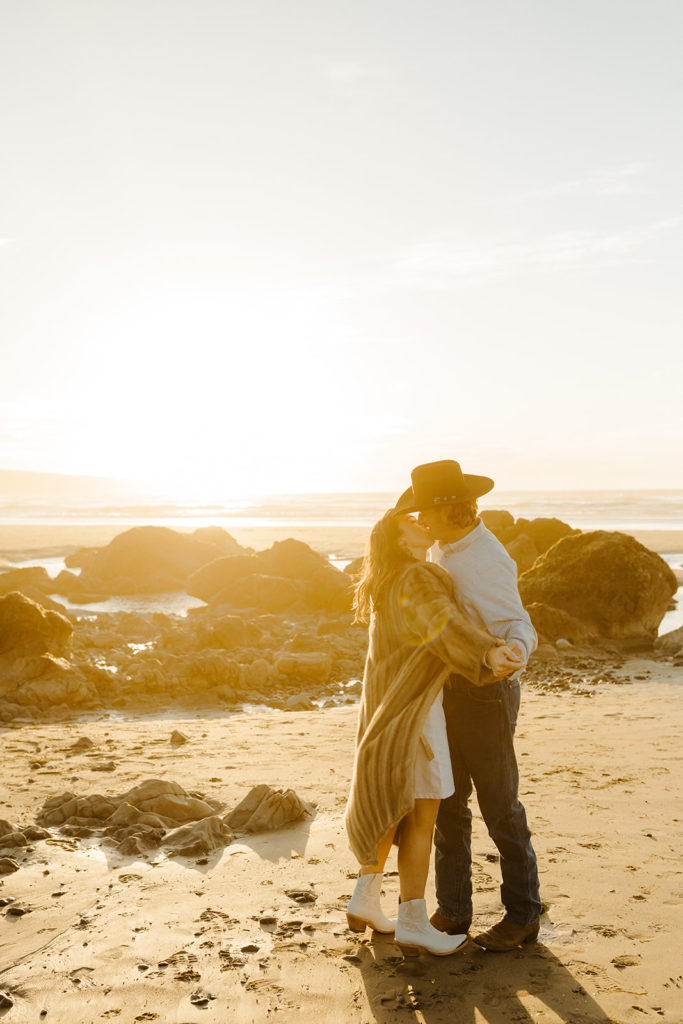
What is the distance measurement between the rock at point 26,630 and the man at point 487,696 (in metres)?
8.13

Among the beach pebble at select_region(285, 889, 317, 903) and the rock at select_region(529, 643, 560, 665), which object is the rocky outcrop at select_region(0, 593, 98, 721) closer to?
the beach pebble at select_region(285, 889, 317, 903)

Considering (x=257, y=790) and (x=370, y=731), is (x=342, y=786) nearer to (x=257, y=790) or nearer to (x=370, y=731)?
(x=257, y=790)

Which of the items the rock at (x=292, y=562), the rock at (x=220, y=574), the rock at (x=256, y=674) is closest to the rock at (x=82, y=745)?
the rock at (x=256, y=674)

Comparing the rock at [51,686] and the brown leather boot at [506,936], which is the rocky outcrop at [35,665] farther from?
the brown leather boot at [506,936]

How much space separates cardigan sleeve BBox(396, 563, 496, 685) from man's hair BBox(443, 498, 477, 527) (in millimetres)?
254

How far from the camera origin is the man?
387 cm

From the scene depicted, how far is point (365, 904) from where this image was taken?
3998 millimetres

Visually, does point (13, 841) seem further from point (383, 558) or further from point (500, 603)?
point (500, 603)

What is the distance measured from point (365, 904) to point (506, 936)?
2.15 feet

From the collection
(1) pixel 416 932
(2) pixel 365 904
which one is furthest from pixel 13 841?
(1) pixel 416 932

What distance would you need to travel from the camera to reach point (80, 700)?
10148mm

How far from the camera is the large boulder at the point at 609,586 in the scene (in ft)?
43.4

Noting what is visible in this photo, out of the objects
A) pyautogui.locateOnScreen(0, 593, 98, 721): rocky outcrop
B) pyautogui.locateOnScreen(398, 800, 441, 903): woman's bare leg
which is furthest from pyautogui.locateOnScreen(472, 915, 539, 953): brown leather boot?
pyautogui.locateOnScreen(0, 593, 98, 721): rocky outcrop

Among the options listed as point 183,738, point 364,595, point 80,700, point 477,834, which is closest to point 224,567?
point 80,700
